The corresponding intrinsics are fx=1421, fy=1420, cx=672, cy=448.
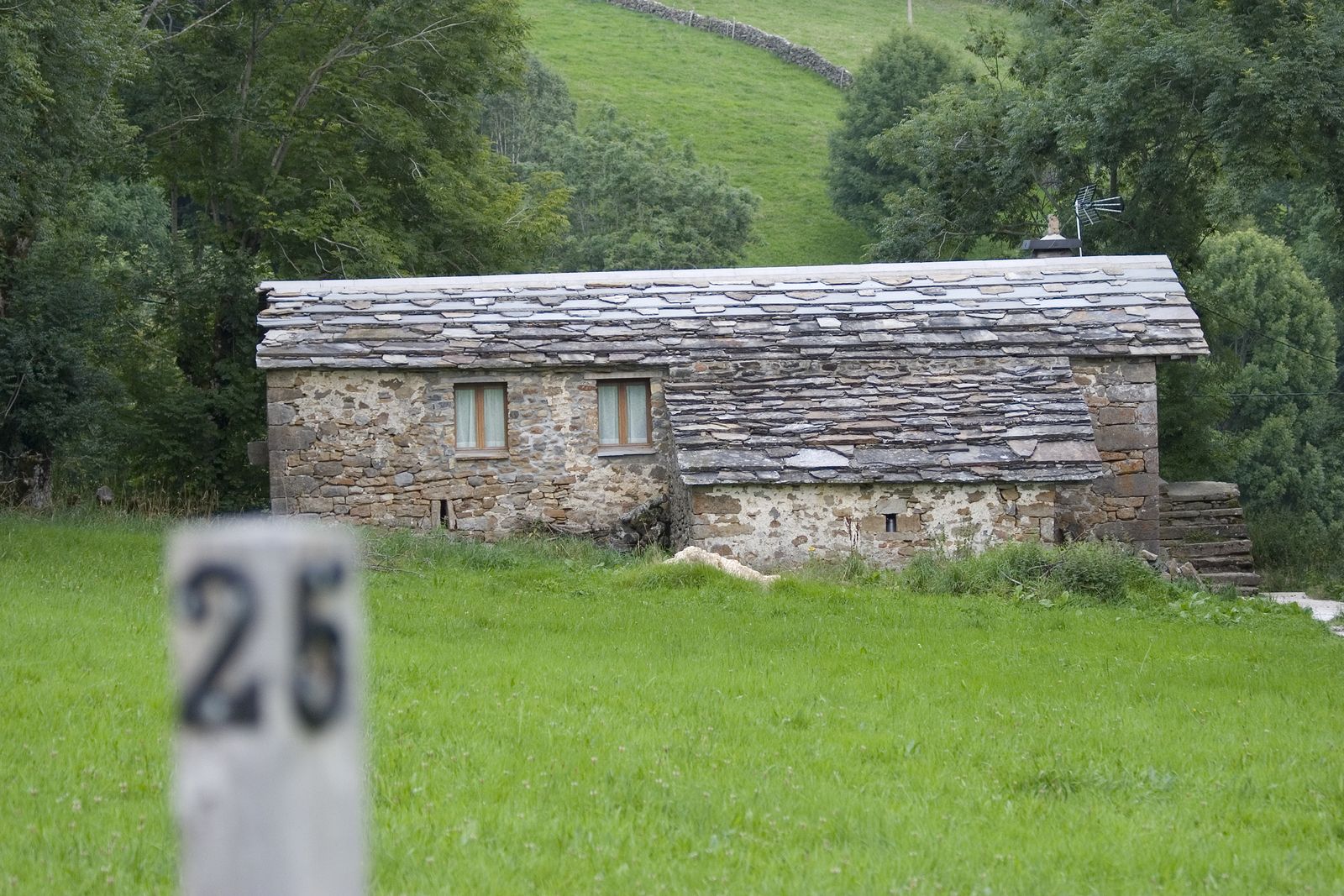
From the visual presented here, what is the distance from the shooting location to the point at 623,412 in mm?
19406

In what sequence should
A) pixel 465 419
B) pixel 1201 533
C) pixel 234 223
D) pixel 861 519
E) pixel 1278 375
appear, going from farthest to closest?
1. pixel 1278 375
2. pixel 234 223
3. pixel 1201 533
4. pixel 465 419
5. pixel 861 519

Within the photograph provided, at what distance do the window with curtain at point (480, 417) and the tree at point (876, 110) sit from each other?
112 feet

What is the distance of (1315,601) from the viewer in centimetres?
1827

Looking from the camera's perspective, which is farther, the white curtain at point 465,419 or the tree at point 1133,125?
the tree at point 1133,125

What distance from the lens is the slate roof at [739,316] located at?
744 inches

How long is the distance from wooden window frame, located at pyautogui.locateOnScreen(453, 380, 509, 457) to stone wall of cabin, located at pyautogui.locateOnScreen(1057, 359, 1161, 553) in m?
7.42

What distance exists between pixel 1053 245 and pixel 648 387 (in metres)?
7.19

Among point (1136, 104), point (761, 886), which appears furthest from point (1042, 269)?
point (761, 886)

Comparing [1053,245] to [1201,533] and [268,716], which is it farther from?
[268,716]

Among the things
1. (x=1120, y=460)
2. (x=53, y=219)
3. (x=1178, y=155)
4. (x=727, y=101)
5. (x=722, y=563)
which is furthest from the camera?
(x=727, y=101)

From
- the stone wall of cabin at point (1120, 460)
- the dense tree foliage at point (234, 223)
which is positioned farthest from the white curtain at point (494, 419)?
the stone wall of cabin at point (1120, 460)

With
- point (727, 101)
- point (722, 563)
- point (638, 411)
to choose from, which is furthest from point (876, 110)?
point (722, 563)

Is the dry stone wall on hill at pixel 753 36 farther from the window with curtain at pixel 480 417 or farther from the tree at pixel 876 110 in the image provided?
the window with curtain at pixel 480 417

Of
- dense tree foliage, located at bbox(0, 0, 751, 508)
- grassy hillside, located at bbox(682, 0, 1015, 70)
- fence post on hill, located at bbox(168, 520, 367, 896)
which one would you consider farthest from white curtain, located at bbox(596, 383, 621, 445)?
grassy hillside, located at bbox(682, 0, 1015, 70)
